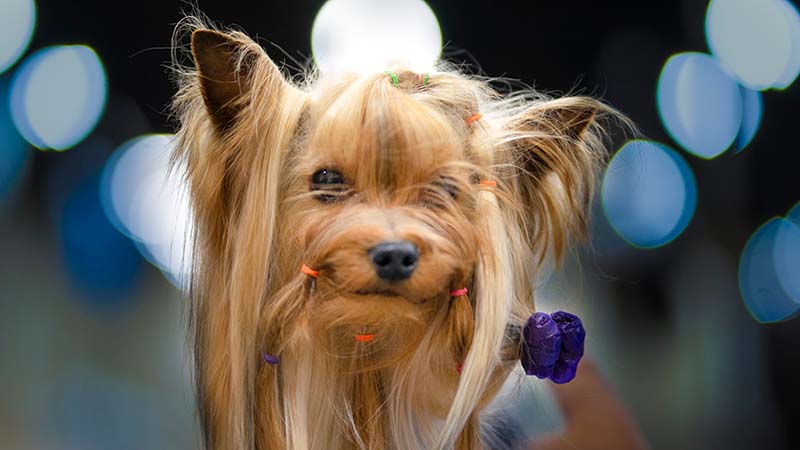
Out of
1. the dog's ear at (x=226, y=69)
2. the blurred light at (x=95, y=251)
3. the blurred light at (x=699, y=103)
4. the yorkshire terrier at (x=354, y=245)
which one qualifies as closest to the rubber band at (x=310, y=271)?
the yorkshire terrier at (x=354, y=245)

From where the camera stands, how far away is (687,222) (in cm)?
174

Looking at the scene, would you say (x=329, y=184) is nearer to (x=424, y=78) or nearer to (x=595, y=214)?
(x=424, y=78)

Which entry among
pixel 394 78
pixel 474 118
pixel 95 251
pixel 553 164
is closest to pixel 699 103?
pixel 553 164

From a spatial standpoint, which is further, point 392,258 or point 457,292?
point 457,292

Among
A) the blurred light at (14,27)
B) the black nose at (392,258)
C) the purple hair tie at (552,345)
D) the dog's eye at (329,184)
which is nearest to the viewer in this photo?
the black nose at (392,258)

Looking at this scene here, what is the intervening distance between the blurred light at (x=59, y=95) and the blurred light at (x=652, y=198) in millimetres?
1078

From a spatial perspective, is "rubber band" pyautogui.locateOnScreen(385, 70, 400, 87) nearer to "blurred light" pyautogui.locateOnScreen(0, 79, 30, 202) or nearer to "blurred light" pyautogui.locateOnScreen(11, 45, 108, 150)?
"blurred light" pyautogui.locateOnScreen(11, 45, 108, 150)

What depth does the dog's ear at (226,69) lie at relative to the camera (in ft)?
3.59

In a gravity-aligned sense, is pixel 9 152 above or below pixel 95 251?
above

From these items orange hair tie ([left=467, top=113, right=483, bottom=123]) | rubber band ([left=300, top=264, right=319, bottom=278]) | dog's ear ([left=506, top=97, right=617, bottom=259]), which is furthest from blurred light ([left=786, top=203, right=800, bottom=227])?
rubber band ([left=300, top=264, right=319, bottom=278])

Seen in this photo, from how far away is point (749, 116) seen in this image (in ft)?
5.64

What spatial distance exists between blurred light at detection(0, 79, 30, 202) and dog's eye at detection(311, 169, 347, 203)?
0.86 metres

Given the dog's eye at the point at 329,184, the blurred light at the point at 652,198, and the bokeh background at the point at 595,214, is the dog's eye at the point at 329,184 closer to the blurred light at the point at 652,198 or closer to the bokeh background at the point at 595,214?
the bokeh background at the point at 595,214

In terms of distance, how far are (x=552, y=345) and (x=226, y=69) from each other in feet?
2.01
